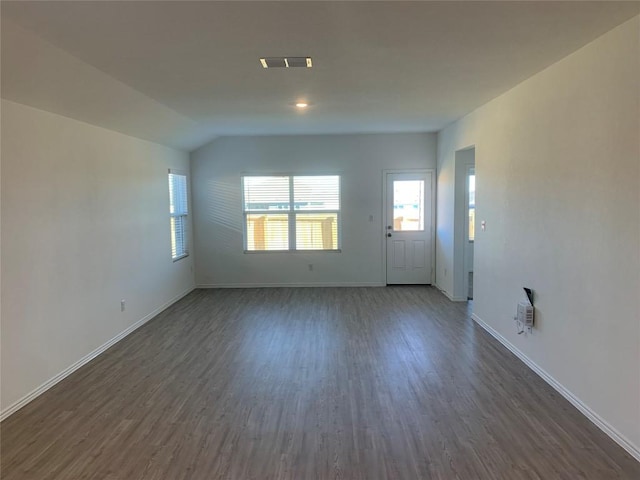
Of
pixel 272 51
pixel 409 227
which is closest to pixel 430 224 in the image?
pixel 409 227

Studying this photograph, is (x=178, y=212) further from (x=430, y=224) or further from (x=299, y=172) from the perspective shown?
(x=430, y=224)

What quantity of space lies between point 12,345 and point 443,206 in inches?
225

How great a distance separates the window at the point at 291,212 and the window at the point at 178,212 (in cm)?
100

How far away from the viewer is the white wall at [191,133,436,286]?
277 inches

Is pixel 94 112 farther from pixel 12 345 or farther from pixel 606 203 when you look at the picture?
pixel 606 203

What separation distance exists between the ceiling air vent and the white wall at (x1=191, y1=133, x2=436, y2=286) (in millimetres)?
3948

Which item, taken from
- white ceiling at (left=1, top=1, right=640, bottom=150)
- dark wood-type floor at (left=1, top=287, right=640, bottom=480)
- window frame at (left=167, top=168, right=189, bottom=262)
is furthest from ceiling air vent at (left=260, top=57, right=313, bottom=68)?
window frame at (left=167, top=168, right=189, bottom=262)

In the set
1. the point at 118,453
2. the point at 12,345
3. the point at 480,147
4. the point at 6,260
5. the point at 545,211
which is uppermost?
the point at 480,147

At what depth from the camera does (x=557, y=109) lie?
3225 mm

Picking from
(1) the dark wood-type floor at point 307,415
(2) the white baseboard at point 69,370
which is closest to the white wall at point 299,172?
(2) the white baseboard at point 69,370

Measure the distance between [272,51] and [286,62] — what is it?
23 cm

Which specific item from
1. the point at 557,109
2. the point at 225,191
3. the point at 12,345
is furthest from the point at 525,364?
the point at 225,191

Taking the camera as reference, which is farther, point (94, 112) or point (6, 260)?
point (94, 112)

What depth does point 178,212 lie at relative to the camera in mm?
6645
